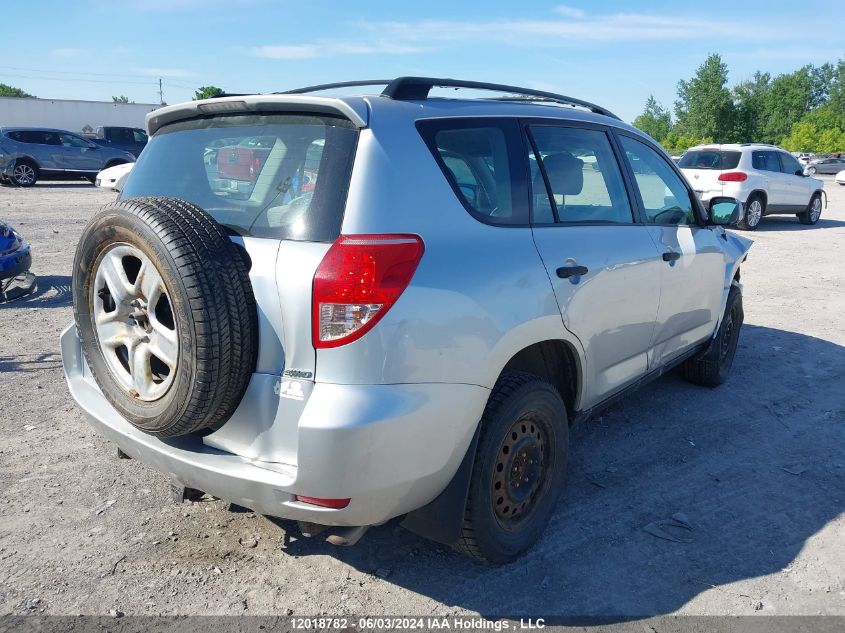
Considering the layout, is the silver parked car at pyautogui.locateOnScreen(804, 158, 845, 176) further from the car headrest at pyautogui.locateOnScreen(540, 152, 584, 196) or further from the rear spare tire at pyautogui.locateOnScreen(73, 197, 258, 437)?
the rear spare tire at pyautogui.locateOnScreen(73, 197, 258, 437)

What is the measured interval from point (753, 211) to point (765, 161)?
127cm

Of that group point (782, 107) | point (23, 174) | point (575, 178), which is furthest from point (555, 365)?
point (782, 107)

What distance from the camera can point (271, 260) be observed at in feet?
7.89

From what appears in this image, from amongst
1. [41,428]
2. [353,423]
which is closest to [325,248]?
[353,423]

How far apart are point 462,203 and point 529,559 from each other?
1586mm

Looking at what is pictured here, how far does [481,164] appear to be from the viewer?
298 centimetres

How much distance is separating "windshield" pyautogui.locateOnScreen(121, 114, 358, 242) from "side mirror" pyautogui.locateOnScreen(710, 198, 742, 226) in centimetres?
324

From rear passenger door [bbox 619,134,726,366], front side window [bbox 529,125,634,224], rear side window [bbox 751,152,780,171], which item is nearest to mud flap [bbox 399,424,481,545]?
front side window [bbox 529,125,634,224]

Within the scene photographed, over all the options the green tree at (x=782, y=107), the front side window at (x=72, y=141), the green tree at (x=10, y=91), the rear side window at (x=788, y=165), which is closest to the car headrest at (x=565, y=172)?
the rear side window at (x=788, y=165)

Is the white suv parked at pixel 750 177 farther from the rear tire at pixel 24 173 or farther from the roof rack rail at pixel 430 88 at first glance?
the rear tire at pixel 24 173

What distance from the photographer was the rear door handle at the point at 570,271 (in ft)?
10.1

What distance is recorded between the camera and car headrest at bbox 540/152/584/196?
3334mm

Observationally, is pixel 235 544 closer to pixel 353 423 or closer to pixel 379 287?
pixel 353 423

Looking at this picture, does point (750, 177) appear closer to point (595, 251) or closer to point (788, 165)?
point (788, 165)
